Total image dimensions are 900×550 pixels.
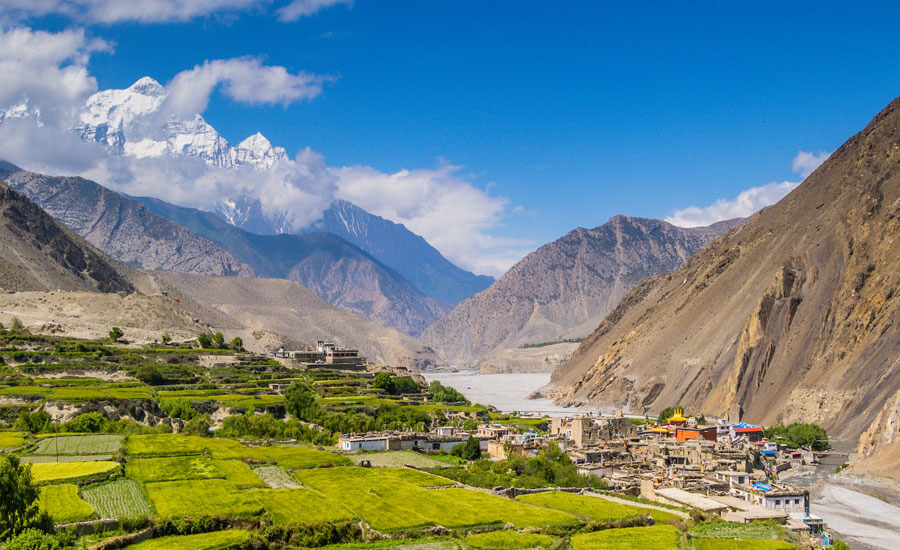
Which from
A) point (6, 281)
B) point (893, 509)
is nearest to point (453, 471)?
point (893, 509)

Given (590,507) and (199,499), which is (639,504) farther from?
(199,499)

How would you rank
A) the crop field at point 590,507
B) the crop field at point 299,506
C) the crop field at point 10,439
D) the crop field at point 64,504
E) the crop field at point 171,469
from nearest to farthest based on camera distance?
1. the crop field at point 64,504
2. the crop field at point 299,506
3. the crop field at point 590,507
4. the crop field at point 171,469
5. the crop field at point 10,439

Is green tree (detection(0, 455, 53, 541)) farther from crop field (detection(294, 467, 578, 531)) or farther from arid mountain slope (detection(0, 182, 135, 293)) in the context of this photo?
arid mountain slope (detection(0, 182, 135, 293))

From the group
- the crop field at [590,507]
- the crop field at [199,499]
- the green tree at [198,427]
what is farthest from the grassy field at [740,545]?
the green tree at [198,427]

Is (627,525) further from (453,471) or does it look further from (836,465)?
(836,465)

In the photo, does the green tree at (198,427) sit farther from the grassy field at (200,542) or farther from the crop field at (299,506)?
the grassy field at (200,542)

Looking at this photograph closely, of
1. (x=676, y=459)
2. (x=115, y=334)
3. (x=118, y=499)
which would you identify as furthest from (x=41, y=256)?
(x=676, y=459)

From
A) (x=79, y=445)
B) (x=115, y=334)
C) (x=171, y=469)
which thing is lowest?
(x=171, y=469)
